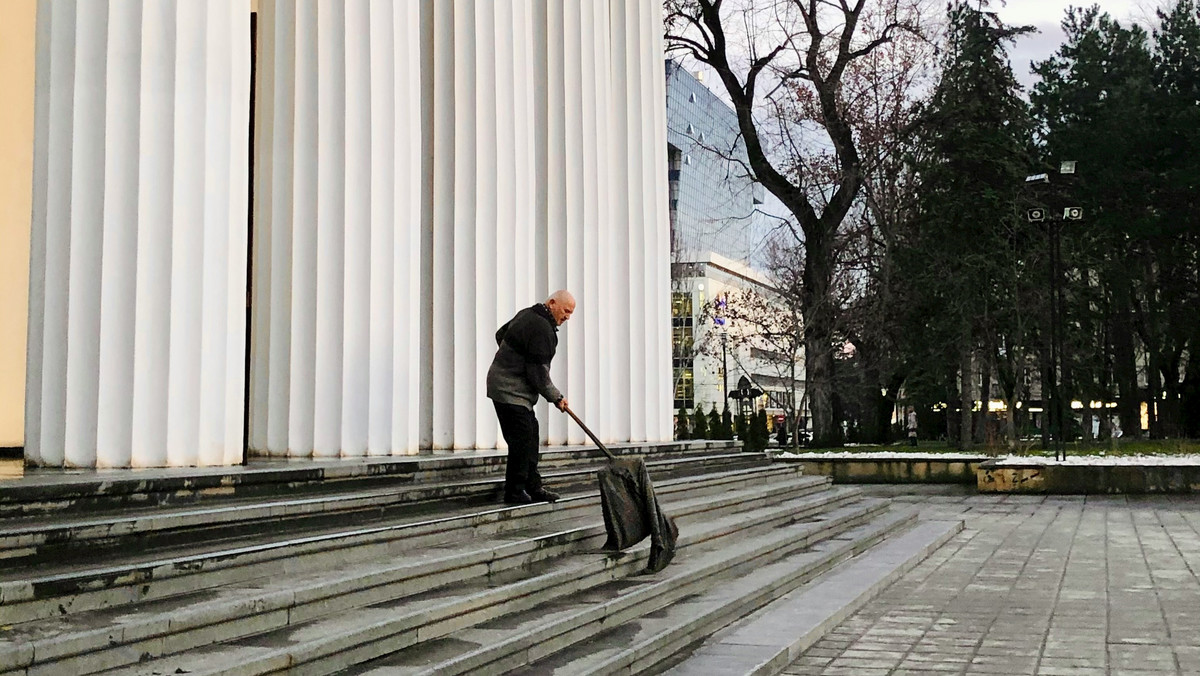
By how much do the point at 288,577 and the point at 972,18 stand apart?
1609 inches

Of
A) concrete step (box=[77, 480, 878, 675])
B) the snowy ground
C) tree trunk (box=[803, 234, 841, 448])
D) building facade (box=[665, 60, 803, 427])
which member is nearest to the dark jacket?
concrete step (box=[77, 480, 878, 675])

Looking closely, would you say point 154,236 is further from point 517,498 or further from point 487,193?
point 487,193

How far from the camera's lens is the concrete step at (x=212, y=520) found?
5.11 meters

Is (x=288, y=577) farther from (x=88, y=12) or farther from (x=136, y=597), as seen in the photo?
(x=88, y=12)

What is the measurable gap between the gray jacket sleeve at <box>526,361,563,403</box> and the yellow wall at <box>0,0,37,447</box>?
6.47 metres

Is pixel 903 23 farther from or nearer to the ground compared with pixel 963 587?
farther from the ground

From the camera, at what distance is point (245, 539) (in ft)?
19.7

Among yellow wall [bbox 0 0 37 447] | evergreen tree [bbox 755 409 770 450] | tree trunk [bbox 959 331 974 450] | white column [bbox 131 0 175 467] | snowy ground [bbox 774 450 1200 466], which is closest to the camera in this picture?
white column [bbox 131 0 175 467]

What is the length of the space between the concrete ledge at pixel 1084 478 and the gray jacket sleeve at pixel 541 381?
52.9ft

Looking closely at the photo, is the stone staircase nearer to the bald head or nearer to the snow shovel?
the snow shovel

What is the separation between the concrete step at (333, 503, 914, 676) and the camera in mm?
5551

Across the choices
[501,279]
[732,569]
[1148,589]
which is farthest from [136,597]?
[1148,589]

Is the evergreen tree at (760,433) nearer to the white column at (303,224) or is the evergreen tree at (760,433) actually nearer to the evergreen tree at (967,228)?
the evergreen tree at (967,228)

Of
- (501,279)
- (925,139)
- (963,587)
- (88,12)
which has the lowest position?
(963,587)
